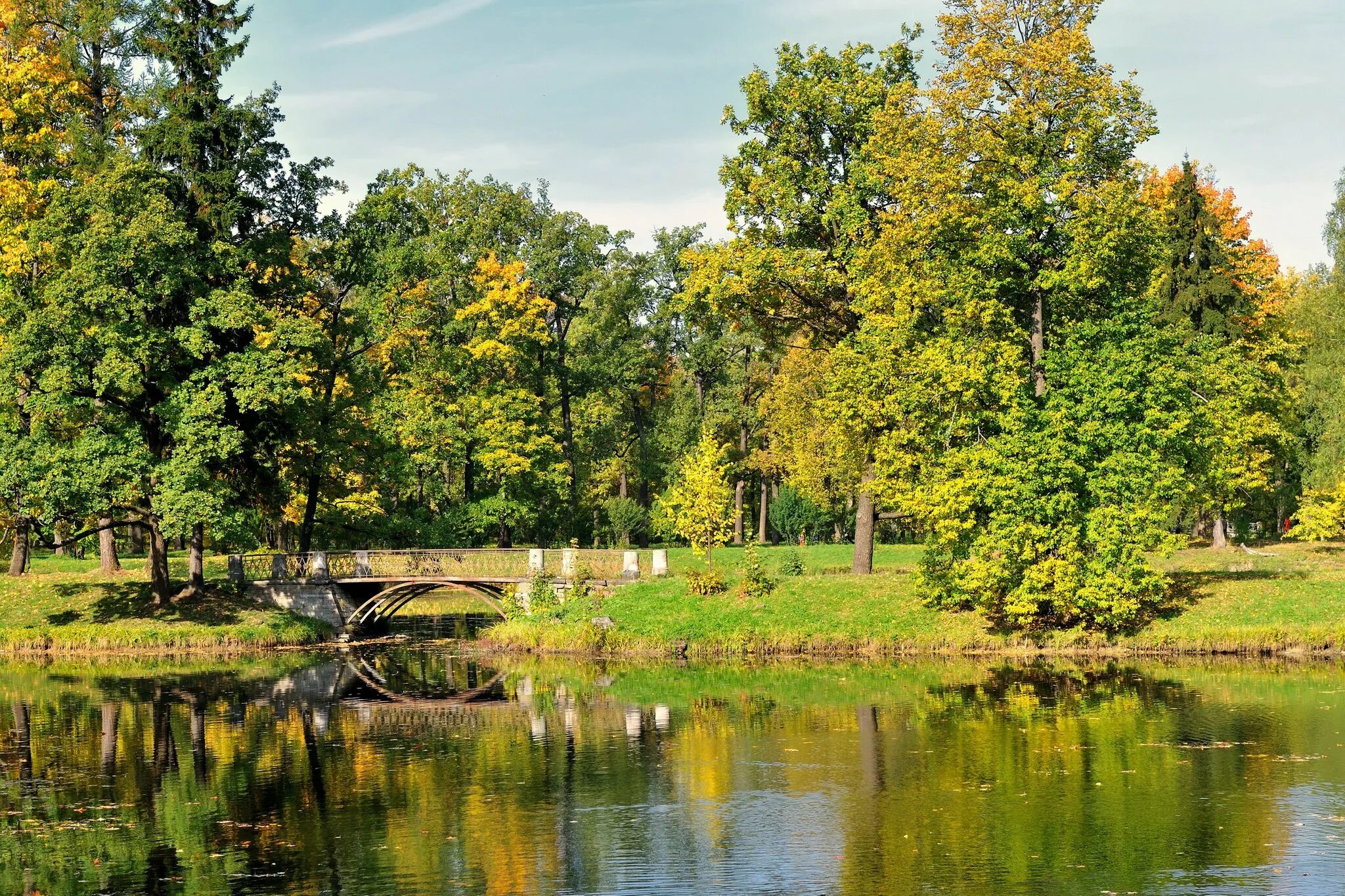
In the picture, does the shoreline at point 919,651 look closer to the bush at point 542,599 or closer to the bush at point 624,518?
the bush at point 542,599

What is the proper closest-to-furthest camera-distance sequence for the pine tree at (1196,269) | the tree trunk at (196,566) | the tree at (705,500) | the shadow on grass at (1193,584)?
the shadow on grass at (1193,584) → the tree trunk at (196,566) → the tree at (705,500) → the pine tree at (1196,269)

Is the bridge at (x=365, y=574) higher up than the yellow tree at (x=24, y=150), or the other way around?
the yellow tree at (x=24, y=150)

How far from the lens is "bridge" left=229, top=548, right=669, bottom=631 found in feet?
152

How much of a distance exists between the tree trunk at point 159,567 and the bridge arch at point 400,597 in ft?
21.0

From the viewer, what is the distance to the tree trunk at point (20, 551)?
4900cm

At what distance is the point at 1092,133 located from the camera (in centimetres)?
3841

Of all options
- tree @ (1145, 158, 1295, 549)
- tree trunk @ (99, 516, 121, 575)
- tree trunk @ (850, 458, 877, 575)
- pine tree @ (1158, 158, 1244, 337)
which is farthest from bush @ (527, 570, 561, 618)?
pine tree @ (1158, 158, 1244, 337)

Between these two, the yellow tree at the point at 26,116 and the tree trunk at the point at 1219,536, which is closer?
the yellow tree at the point at 26,116

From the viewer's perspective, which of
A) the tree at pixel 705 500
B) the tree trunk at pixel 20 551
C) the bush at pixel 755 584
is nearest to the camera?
the bush at pixel 755 584

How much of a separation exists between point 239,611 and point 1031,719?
97.2 ft

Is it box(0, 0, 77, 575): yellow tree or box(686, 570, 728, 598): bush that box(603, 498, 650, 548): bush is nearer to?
box(686, 570, 728, 598): bush

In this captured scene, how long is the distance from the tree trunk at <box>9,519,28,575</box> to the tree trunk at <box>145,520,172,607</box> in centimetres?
673

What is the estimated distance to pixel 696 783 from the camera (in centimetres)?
2295

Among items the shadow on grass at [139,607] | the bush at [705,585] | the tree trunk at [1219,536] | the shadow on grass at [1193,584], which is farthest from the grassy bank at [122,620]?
the tree trunk at [1219,536]
